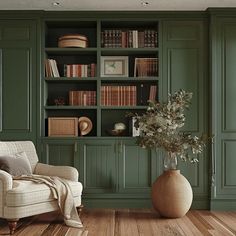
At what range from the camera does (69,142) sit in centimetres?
552

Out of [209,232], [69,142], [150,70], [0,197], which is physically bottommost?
[209,232]

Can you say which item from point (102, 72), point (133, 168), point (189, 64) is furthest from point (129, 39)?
point (133, 168)

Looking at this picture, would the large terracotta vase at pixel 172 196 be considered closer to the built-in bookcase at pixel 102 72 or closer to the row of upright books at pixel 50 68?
the built-in bookcase at pixel 102 72

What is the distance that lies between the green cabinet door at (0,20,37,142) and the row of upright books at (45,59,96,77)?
0.19 metres

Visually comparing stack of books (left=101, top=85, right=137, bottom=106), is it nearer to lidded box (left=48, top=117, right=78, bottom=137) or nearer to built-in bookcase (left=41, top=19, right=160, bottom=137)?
built-in bookcase (left=41, top=19, right=160, bottom=137)

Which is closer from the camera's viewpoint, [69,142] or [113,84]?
[69,142]

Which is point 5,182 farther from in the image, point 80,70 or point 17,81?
point 80,70

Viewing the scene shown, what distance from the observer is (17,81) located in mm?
5535

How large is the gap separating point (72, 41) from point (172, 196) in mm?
2318

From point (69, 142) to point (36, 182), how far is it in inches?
43.1

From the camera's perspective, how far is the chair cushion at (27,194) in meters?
4.18

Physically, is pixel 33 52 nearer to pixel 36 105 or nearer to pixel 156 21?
pixel 36 105

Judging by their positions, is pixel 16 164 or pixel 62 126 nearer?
pixel 16 164

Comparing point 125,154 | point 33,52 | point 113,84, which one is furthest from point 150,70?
point 33,52
